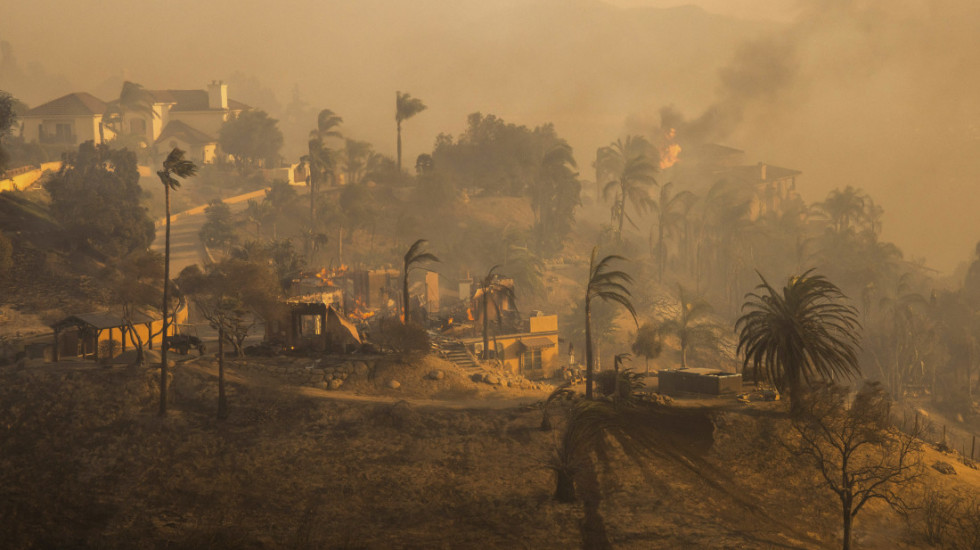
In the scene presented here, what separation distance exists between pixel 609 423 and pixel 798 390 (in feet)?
29.9

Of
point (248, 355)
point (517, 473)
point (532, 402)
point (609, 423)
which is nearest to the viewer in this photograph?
point (517, 473)

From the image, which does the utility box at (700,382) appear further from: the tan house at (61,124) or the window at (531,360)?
the tan house at (61,124)

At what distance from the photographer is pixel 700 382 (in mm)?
44062

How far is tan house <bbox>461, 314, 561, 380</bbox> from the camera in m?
61.7

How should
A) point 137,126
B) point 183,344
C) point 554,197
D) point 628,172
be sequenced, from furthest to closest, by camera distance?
point 137,126
point 554,197
point 628,172
point 183,344

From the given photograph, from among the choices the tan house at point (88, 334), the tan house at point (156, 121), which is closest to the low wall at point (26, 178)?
the tan house at point (156, 121)

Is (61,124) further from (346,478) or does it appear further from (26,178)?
(346,478)

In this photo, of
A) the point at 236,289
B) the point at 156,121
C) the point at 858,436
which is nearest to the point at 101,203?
the point at 236,289

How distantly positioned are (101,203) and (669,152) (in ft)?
343

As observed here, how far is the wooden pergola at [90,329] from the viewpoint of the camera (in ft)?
148

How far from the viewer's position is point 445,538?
101ft

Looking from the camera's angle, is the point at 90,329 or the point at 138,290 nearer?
the point at 90,329

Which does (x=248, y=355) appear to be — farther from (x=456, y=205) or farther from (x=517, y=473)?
(x=456, y=205)

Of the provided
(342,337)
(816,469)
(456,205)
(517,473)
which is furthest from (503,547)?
(456,205)
